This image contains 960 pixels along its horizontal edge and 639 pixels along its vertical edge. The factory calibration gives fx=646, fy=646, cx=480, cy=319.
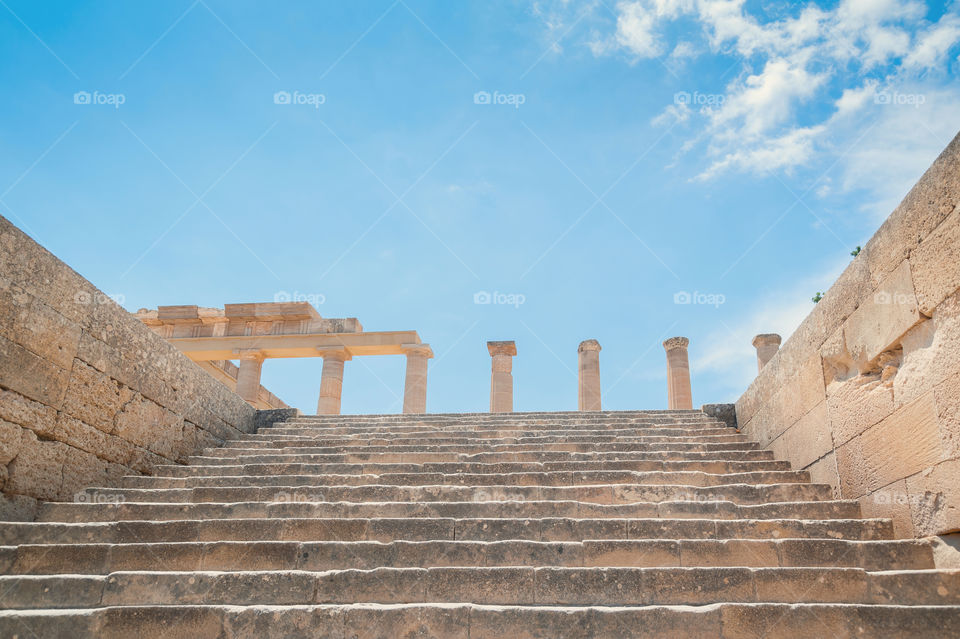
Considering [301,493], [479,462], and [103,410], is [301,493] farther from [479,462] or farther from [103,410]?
[103,410]

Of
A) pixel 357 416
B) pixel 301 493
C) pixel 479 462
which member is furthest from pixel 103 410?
pixel 357 416

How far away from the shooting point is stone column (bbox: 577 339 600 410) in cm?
1736

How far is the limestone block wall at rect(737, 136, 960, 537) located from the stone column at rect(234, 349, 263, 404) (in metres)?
15.9

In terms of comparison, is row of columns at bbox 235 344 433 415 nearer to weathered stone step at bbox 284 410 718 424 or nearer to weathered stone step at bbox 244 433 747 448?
weathered stone step at bbox 284 410 718 424

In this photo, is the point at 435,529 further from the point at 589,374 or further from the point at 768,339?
the point at 768,339

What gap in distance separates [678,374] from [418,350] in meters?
7.22

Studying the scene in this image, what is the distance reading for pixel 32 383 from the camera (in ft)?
17.9

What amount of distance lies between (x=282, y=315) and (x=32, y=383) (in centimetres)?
1375

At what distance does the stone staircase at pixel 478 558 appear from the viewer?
3.61 meters

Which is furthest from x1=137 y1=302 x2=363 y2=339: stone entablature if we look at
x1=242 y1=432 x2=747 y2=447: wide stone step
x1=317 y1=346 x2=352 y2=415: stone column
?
x1=242 y1=432 x2=747 y2=447: wide stone step

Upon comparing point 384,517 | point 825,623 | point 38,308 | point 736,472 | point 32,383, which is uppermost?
point 38,308

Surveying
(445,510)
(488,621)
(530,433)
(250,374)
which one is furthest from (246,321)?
(488,621)

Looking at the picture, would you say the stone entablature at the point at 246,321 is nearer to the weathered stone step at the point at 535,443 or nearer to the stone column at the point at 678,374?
the stone column at the point at 678,374

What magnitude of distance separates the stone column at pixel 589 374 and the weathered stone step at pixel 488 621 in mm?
13628
